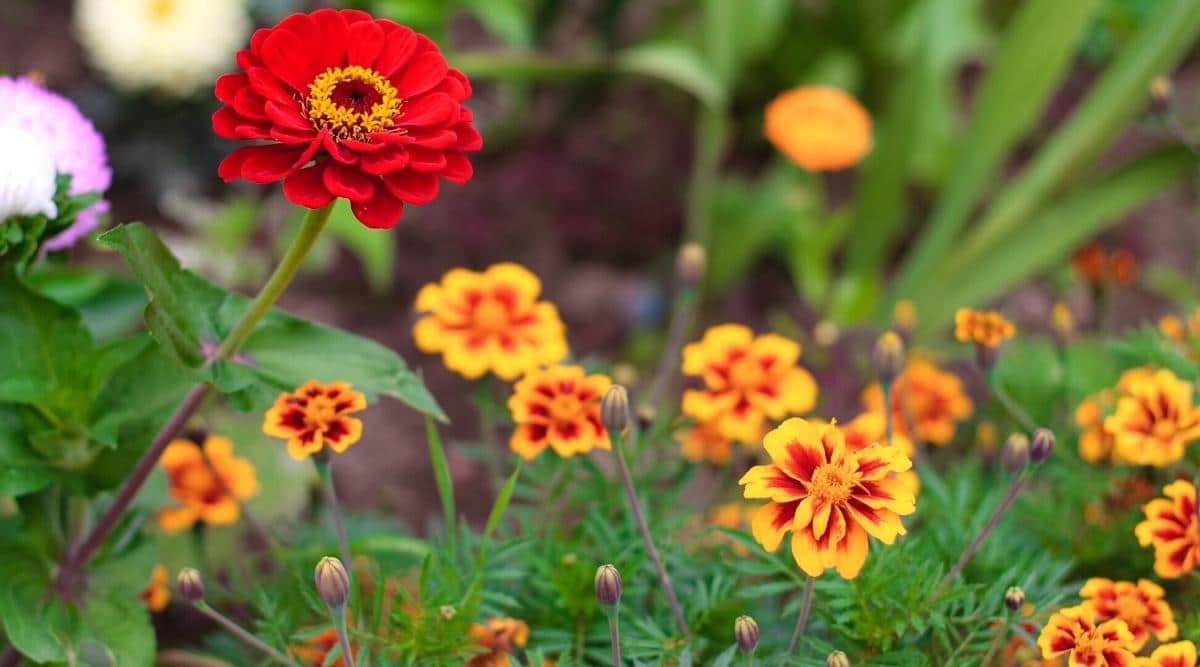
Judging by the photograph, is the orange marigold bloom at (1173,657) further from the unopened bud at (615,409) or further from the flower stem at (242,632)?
the flower stem at (242,632)

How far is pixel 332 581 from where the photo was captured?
62 cm

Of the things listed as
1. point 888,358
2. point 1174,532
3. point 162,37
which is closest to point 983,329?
point 888,358

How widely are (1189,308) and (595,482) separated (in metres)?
0.55

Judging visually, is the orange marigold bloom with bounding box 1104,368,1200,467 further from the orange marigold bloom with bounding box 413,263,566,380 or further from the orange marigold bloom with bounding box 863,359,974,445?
the orange marigold bloom with bounding box 413,263,566,380

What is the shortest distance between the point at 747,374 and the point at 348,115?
0.34m

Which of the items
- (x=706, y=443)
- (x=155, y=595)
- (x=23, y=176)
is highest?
(x=23, y=176)

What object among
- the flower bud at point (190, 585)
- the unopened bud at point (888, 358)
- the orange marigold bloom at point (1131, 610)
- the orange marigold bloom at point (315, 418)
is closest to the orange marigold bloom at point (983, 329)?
the unopened bud at point (888, 358)

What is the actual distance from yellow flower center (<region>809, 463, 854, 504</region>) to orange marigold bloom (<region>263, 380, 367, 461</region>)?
0.26m

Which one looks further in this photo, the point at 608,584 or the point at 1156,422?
the point at 1156,422

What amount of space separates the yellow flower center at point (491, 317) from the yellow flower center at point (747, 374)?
16 cm

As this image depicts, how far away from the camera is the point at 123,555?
850mm

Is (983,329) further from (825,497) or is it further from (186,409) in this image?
(186,409)

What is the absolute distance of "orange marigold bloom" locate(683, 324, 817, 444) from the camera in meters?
0.83

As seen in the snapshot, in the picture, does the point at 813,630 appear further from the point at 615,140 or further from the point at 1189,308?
the point at 615,140
